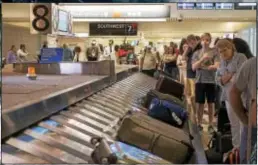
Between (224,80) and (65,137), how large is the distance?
2397 millimetres

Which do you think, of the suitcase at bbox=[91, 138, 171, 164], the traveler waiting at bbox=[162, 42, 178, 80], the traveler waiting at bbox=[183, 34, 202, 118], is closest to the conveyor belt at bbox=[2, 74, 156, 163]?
the suitcase at bbox=[91, 138, 171, 164]

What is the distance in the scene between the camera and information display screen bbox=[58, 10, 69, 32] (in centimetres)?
841

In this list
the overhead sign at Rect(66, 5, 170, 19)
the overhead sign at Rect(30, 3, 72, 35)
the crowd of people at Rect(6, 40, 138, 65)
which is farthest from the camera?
the overhead sign at Rect(66, 5, 170, 19)

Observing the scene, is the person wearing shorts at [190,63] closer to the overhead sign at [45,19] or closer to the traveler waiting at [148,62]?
the overhead sign at [45,19]

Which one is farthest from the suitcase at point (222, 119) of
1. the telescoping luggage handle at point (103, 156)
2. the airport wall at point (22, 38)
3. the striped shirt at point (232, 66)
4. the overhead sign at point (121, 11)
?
the airport wall at point (22, 38)

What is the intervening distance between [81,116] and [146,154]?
83 cm

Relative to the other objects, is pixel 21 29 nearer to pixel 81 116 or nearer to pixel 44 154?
pixel 81 116

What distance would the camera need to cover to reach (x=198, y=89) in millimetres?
6363

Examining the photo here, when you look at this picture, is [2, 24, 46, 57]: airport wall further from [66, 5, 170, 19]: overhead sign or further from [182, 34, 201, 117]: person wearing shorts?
[182, 34, 201, 117]: person wearing shorts

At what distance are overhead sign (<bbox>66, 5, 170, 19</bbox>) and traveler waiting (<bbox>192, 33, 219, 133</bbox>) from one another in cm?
722

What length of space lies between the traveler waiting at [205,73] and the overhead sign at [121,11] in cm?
722

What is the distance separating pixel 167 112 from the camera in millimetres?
3836

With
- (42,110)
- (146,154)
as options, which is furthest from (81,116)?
(146,154)

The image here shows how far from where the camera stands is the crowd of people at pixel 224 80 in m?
3.02
